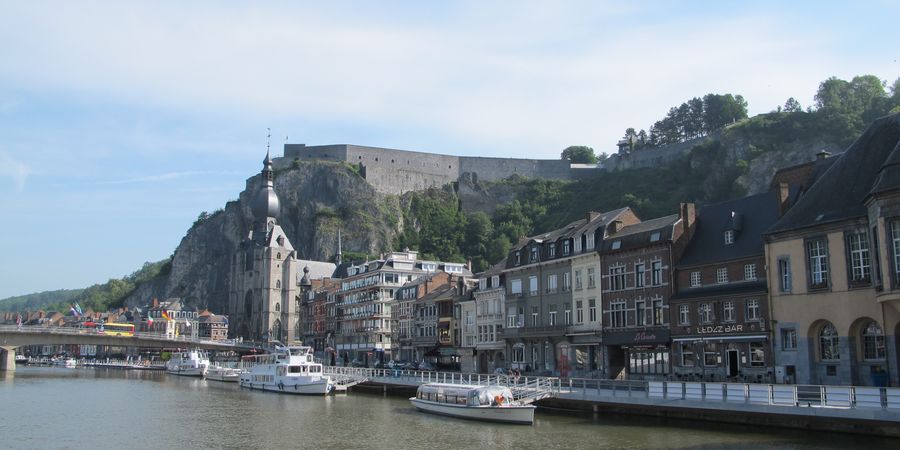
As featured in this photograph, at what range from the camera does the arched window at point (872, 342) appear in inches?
1212

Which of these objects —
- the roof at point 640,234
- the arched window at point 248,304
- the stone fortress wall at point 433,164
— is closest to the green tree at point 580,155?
the stone fortress wall at point 433,164

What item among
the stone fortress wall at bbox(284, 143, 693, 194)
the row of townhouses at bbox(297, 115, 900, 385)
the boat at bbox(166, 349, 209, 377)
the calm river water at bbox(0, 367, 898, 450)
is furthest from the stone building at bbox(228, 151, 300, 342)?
the calm river water at bbox(0, 367, 898, 450)

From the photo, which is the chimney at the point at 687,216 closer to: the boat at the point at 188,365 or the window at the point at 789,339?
the window at the point at 789,339

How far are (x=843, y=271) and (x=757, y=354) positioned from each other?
628 cm

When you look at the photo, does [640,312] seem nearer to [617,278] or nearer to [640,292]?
[640,292]

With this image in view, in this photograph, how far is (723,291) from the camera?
Result: 125ft

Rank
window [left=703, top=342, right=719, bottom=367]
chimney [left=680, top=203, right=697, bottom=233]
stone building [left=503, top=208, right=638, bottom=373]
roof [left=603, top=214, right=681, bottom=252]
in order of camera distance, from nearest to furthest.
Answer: window [left=703, top=342, right=719, bottom=367] < roof [left=603, top=214, right=681, bottom=252] < chimney [left=680, top=203, right=697, bottom=233] < stone building [left=503, top=208, right=638, bottom=373]

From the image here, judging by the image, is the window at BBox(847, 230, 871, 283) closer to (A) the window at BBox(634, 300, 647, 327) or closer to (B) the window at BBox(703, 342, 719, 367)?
(B) the window at BBox(703, 342, 719, 367)

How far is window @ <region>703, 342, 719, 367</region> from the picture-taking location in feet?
126

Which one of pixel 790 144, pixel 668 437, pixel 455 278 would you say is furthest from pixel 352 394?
pixel 790 144

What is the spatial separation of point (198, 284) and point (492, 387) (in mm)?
110959

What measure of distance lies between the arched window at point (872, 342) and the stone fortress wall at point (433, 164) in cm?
9951

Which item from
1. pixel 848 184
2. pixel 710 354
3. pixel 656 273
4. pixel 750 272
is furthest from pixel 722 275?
pixel 848 184

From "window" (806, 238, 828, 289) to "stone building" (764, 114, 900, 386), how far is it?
0.04 m
